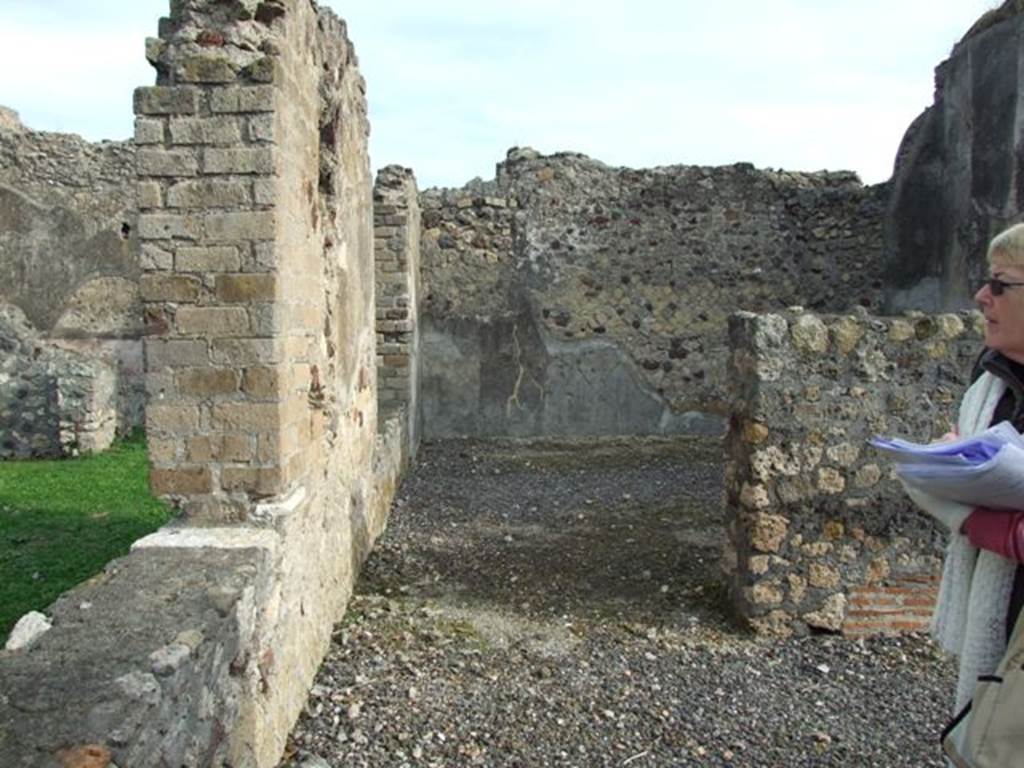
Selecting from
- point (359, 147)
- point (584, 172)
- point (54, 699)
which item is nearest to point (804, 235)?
point (584, 172)

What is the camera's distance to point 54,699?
168 centimetres

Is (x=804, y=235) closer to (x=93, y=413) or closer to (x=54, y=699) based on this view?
(x=93, y=413)

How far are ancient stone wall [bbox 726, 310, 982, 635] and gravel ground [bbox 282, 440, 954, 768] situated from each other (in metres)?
0.19

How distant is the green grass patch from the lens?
4324mm

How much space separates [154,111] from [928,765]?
3.39m

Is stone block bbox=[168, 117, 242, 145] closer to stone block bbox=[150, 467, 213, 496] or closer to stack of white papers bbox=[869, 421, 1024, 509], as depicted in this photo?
stone block bbox=[150, 467, 213, 496]

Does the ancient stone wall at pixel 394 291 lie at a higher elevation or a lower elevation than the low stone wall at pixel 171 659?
higher

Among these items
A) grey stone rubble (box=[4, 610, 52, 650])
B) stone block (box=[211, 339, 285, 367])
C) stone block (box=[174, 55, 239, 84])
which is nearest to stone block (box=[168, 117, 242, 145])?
stone block (box=[174, 55, 239, 84])

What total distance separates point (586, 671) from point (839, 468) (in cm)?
151

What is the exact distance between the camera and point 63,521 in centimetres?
562

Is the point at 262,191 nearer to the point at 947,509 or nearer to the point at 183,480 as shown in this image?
the point at 183,480

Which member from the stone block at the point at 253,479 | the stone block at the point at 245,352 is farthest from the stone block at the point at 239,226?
the stone block at the point at 253,479

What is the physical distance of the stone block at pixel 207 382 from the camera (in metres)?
2.93

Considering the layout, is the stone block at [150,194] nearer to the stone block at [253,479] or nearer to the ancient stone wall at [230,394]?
the ancient stone wall at [230,394]
